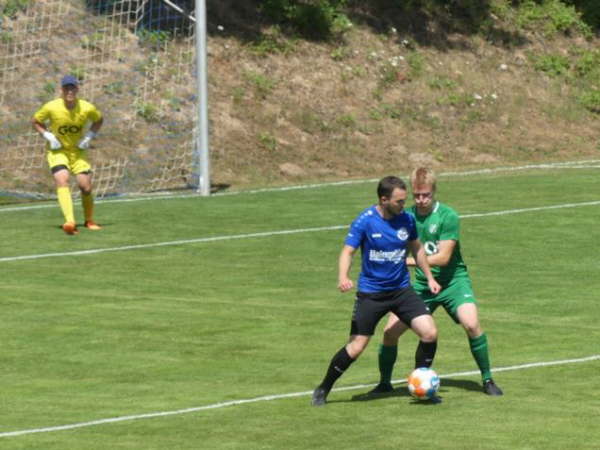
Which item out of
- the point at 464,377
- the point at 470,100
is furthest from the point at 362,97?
the point at 464,377

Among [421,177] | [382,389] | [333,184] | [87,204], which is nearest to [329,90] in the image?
[333,184]

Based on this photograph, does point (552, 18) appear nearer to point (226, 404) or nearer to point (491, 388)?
point (491, 388)

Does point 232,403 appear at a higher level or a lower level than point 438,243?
lower

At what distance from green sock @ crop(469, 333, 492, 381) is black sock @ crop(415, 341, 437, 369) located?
0.36 meters

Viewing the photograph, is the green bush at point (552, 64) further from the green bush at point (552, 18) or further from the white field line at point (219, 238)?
the white field line at point (219, 238)

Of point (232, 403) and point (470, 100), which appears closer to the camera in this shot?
point (232, 403)

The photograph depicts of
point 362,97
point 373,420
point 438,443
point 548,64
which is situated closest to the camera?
point 438,443

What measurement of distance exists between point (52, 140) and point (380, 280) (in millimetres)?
11732

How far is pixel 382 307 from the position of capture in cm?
1232

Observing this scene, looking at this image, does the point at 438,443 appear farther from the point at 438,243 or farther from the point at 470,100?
the point at 470,100

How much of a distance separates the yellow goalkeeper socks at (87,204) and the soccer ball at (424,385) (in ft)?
40.2

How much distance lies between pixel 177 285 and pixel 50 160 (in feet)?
16.2

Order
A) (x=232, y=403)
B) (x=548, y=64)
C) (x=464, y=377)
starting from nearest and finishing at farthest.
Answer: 1. (x=232, y=403)
2. (x=464, y=377)
3. (x=548, y=64)

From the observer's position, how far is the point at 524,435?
36.1 feet
